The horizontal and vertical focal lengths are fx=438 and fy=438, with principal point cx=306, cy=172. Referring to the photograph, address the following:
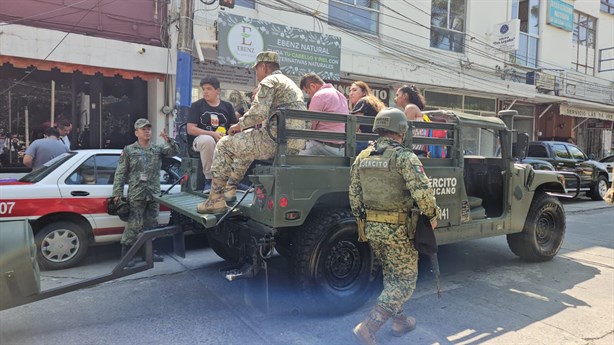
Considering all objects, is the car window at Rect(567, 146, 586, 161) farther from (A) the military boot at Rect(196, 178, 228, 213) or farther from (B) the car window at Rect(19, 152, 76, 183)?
(B) the car window at Rect(19, 152, 76, 183)

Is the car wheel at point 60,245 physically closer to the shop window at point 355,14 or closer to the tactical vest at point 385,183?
the tactical vest at point 385,183

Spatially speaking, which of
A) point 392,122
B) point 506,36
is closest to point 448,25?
point 506,36

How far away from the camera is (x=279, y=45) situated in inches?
392

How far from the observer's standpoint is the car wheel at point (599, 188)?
12727 mm

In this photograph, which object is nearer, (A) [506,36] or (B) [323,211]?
(B) [323,211]

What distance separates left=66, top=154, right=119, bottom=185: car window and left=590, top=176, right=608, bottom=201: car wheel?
1289 cm

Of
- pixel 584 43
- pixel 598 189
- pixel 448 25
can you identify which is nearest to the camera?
pixel 598 189

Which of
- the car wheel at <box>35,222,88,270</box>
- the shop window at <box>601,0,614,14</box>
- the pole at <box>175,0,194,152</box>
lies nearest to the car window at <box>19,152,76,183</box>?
the car wheel at <box>35,222,88,270</box>

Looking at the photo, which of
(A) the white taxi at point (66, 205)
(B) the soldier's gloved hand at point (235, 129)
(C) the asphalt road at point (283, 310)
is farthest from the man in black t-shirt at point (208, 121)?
(A) the white taxi at point (66, 205)

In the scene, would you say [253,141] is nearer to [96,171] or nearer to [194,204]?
[194,204]

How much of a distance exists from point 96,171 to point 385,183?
4.15 m

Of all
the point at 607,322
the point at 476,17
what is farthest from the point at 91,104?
the point at 476,17

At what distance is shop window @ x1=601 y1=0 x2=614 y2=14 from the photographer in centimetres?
2203

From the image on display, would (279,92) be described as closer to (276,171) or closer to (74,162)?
(276,171)
